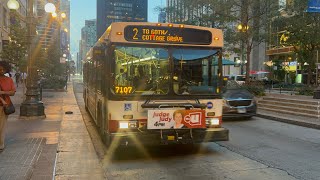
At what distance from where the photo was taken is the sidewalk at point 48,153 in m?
6.84

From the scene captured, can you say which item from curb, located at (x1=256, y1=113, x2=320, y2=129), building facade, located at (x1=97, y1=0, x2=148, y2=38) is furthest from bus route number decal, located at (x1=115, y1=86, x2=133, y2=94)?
building facade, located at (x1=97, y1=0, x2=148, y2=38)

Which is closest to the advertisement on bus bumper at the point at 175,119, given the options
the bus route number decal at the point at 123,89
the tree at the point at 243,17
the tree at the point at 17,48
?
the bus route number decal at the point at 123,89

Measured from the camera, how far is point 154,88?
8.16 m

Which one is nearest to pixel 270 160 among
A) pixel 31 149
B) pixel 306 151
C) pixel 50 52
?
pixel 306 151

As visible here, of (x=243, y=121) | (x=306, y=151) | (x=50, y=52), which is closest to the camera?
(x=306, y=151)

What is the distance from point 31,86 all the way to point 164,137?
8.38 m

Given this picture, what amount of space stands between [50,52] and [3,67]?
37.2m

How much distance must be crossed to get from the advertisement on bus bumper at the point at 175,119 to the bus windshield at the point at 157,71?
437mm

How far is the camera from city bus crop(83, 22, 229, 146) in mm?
8047

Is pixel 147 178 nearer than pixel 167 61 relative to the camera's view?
Yes

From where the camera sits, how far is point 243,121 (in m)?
15.3

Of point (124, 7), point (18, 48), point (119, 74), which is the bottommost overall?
point (119, 74)

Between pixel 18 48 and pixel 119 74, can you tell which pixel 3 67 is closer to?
pixel 119 74

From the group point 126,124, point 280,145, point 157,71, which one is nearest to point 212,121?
point 157,71
